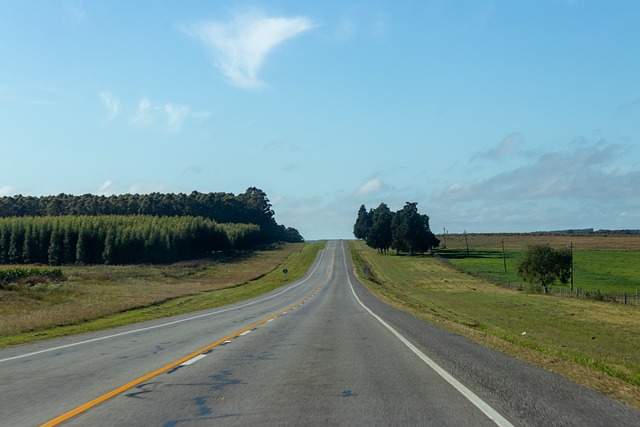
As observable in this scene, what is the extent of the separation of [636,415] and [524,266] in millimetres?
78912

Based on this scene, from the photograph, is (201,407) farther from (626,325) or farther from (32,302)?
(626,325)

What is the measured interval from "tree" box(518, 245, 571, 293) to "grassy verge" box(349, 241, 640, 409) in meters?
5.30

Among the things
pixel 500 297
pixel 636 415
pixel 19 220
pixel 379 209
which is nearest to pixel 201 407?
pixel 636 415

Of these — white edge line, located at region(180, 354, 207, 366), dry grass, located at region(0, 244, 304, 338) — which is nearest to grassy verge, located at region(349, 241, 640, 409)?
white edge line, located at region(180, 354, 207, 366)

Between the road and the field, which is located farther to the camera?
the field

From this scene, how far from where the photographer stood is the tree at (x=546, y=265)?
267 ft

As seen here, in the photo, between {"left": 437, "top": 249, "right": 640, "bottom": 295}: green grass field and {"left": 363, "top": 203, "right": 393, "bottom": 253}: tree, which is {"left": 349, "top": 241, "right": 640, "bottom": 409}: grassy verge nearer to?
{"left": 437, "top": 249, "right": 640, "bottom": 295}: green grass field

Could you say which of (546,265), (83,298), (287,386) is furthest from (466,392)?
(546,265)

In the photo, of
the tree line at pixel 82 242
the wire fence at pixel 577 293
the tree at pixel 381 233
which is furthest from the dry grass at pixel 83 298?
the tree at pixel 381 233

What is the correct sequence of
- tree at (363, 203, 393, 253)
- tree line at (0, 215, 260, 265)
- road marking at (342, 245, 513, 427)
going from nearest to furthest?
road marking at (342, 245, 513, 427) < tree line at (0, 215, 260, 265) < tree at (363, 203, 393, 253)

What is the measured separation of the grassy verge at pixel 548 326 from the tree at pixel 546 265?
5302 mm

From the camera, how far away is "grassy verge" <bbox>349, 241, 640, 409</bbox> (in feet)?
40.8

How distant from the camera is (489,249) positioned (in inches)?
6447

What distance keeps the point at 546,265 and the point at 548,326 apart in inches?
1755
